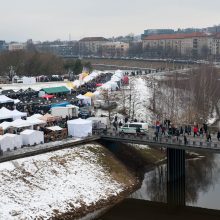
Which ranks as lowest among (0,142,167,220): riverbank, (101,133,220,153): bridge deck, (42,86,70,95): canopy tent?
(0,142,167,220): riverbank

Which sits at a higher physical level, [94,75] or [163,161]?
[94,75]

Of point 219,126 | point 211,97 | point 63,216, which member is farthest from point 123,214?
point 211,97

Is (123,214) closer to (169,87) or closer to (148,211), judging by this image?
(148,211)

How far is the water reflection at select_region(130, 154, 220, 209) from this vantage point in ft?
120

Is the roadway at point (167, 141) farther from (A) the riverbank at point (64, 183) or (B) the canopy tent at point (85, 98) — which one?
(B) the canopy tent at point (85, 98)

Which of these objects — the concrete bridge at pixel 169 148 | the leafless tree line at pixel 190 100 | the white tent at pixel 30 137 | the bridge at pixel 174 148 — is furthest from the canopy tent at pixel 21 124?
the leafless tree line at pixel 190 100

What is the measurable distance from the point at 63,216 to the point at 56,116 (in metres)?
18.7

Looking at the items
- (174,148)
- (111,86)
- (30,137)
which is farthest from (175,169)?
(111,86)

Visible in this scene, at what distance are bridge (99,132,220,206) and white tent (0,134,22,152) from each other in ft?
26.1

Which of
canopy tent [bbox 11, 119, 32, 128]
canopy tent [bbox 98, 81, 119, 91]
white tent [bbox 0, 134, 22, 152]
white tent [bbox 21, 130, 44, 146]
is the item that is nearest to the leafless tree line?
canopy tent [bbox 98, 81, 119, 91]

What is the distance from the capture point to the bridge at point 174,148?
3741cm

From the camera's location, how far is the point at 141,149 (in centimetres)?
4666

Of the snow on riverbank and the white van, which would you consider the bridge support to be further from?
the snow on riverbank

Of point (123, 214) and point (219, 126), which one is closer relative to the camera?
point (123, 214)
